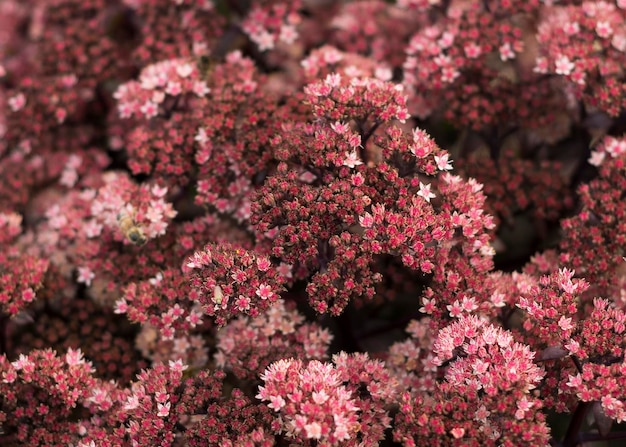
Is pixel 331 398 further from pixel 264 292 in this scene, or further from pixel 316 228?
pixel 316 228

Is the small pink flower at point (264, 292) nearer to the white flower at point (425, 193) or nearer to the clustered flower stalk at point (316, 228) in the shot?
the clustered flower stalk at point (316, 228)

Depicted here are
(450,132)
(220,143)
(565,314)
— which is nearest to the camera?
(565,314)

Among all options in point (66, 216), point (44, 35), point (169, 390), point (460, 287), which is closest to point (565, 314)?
point (460, 287)

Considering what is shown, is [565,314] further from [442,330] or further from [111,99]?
[111,99]

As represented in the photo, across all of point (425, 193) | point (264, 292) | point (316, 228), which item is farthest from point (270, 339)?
point (425, 193)

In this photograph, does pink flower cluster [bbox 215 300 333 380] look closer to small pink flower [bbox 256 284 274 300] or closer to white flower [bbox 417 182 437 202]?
small pink flower [bbox 256 284 274 300]

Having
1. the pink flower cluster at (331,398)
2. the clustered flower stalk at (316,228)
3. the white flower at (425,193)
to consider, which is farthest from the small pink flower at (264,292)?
the white flower at (425,193)

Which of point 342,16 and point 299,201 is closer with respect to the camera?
point 299,201

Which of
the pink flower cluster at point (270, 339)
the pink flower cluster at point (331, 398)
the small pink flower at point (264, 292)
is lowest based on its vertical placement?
the pink flower cluster at point (270, 339)

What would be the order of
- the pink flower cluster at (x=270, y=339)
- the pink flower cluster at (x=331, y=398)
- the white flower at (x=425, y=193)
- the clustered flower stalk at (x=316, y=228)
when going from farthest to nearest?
the pink flower cluster at (x=270, y=339) < the white flower at (x=425, y=193) < the clustered flower stalk at (x=316, y=228) < the pink flower cluster at (x=331, y=398)
